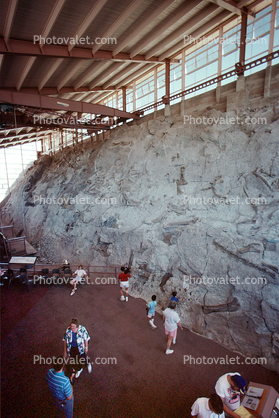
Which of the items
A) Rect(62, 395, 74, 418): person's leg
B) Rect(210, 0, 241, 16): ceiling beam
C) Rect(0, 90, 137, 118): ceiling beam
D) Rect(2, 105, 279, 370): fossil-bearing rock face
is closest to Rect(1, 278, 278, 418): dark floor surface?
Rect(62, 395, 74, 418): person's leg

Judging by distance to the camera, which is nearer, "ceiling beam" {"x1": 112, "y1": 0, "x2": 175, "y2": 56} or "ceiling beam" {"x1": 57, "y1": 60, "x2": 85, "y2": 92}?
"ceiling beam" {"x1": 112, "y1": 0, "x2": 175, "y2": 56}

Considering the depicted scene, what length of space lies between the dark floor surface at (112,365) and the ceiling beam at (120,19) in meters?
10.3

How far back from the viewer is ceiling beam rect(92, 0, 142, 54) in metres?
7.79

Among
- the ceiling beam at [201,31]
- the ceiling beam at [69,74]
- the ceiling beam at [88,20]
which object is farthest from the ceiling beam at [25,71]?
the ceiling beam at [201,31]

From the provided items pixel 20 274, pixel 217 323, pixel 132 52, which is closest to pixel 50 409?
pixel 217 323

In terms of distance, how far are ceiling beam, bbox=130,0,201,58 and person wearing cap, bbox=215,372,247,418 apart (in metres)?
11.6

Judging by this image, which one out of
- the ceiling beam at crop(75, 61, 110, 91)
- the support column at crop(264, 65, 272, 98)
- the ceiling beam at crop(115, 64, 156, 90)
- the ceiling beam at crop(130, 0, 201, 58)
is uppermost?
the ceiling beam at crop(115, 64, 156, 90)

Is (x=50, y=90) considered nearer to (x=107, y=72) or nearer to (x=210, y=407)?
(x=107, y=72)

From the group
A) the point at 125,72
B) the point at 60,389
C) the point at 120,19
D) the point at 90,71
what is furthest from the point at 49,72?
the point at 60,389

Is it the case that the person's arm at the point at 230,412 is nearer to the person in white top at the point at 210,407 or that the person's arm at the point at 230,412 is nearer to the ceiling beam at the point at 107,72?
the person in white top at the point at 210,407

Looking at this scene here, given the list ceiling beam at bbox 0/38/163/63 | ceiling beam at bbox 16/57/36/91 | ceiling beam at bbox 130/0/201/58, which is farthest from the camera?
ceiling beam at bbox 16/57/36/91

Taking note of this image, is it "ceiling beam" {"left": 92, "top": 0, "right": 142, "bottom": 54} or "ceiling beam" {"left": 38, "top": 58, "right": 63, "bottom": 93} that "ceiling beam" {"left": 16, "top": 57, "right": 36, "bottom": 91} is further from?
"ceiling beam" {"left": 92, "top": 0, "right": 142, "bottom": 54}

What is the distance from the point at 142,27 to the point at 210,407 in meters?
12.0

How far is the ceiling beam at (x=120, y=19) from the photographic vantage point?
7.79m
